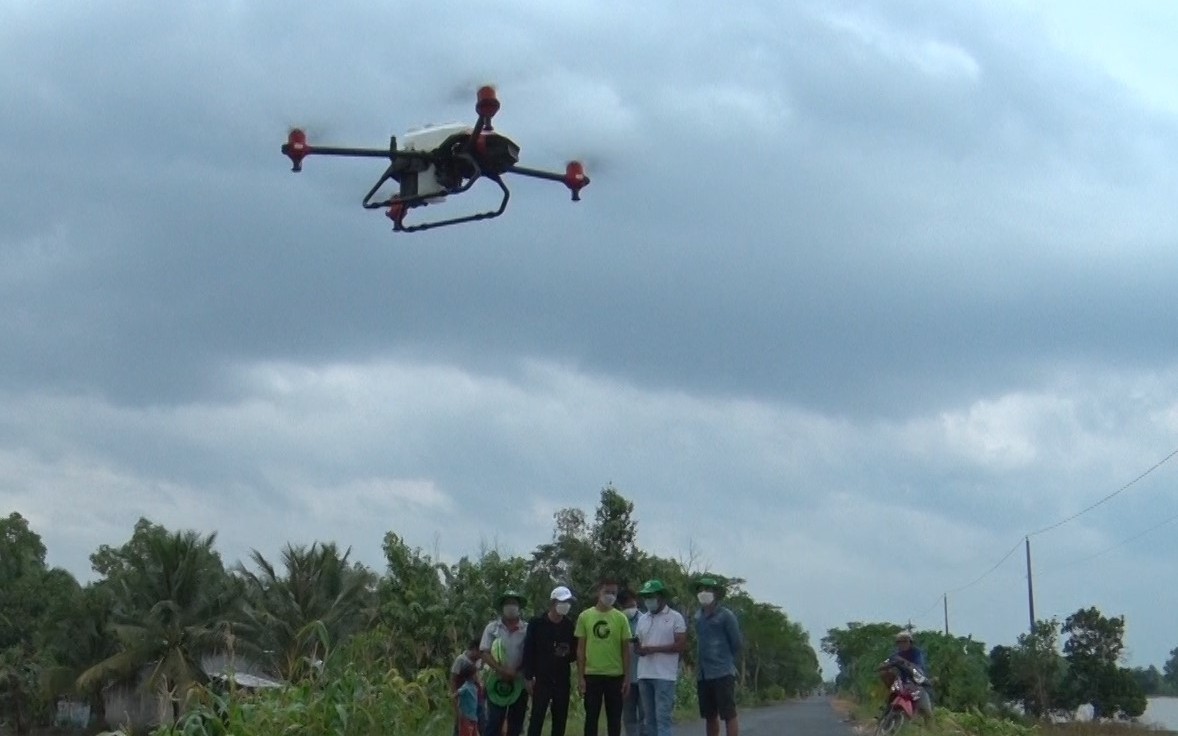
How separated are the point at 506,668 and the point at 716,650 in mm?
1959

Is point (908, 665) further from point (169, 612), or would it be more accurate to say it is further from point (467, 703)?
point (169, 612)

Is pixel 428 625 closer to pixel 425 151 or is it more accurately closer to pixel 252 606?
pixel 425 151

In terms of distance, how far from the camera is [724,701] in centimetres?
1318

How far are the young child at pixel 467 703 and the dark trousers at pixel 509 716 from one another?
0.79 m

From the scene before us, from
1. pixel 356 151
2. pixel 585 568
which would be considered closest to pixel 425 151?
pixel 356 151

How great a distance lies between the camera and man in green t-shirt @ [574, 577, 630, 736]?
12617 millimetres

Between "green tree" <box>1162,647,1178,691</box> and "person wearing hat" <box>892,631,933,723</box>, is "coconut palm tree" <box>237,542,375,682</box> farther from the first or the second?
"green tree" <box>1162,647,1178,691</box>

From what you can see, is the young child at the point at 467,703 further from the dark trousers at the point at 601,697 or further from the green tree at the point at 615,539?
the green tree at the point at 615,539

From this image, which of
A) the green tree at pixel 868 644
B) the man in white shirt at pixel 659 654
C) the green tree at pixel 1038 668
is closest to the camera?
the man in white shirt at pixel 659 654

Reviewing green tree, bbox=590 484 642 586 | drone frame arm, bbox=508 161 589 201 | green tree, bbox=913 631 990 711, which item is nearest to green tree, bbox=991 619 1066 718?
green tree, bbox=913 631 990 711

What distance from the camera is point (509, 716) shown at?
1347 cm

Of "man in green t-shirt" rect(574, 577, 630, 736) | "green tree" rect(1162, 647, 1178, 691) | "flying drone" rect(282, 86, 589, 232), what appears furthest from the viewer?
"green tree" rect(1162, 647, 1178, 691)

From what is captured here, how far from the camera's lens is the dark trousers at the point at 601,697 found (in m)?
12.6

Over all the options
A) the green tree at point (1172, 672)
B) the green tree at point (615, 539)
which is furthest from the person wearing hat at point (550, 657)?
the green tree at point (1172, 672)
